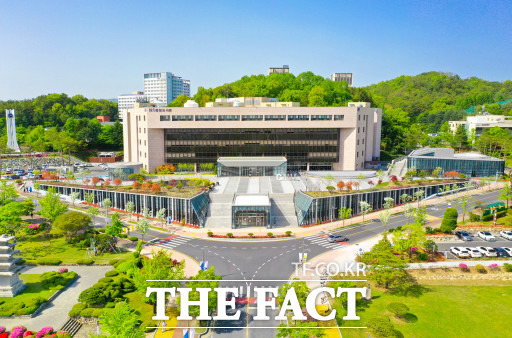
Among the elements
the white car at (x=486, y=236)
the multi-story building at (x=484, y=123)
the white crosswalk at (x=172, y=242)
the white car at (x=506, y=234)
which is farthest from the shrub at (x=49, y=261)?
the multi-story building at (x=484, y=123)

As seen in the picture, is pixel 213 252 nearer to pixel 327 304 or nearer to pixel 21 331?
pixel 327 304

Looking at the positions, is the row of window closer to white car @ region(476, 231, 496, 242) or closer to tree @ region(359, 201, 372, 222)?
tree @ region(359, 201, 372, 222)

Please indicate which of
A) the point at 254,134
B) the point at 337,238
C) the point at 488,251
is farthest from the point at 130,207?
the point at 488,251

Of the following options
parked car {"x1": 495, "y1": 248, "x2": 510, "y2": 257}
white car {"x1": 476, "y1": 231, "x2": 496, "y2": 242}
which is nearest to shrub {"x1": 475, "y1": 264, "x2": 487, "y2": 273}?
parked car {"x1": 495, "y1": 248, "x2": 510, "y2": 257}

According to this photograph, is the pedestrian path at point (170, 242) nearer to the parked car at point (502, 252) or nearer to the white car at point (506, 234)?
the parked car at point (502, 252)

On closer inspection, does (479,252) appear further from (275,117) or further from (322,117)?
(275,117)
